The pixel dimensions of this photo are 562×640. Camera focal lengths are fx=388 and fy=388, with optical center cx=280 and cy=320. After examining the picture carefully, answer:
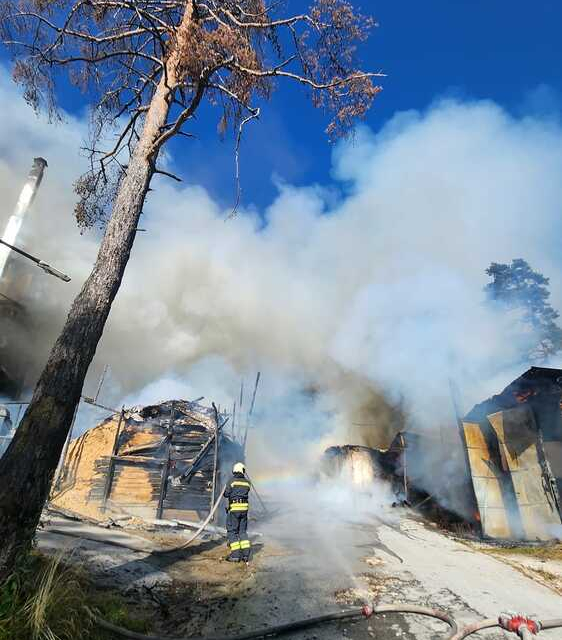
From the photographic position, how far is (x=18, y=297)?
28234mm

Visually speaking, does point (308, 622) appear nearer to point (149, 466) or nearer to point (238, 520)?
point (238, 520)

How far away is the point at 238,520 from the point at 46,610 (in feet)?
16.1

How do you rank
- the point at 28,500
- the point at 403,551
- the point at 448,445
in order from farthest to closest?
the point at 448,445
the point at 403,551
the point at 28,500

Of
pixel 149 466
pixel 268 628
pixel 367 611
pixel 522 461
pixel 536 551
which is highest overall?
pixel 522 461

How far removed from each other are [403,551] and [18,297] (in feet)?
99.0

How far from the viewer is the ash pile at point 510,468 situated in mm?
10549

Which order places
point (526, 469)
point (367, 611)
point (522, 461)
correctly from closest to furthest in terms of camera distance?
1. point (367, 611)
2. point (526, 469)
3. point (522, 461)

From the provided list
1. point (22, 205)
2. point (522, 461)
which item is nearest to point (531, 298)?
point (522, 461)

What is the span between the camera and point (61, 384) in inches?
149

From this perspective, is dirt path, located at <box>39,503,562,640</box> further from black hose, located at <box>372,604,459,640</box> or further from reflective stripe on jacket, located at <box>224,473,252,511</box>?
reflective stripe on jacket, located at <box>224,473,252,511</box>

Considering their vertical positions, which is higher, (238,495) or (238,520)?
(238,495)

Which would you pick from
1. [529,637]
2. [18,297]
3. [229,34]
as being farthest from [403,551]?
[18,297]

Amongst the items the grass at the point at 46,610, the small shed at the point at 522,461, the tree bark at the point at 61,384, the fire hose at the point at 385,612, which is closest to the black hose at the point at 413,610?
the fire hose at the point at 385,612

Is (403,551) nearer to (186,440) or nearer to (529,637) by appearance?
(529,637)
